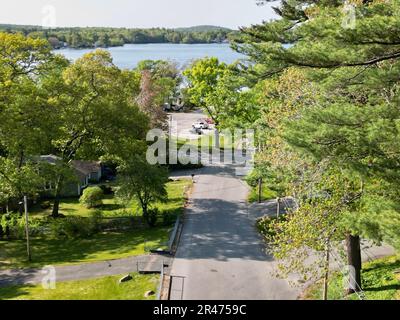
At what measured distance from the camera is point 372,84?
1089 centimetres

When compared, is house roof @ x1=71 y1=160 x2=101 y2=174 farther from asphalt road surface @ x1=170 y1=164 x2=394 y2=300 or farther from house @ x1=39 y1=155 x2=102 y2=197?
asphalt road surface @ x1=170 y1=164 x2=394 y2=300

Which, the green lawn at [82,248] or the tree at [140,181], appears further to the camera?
the tree at [140,181]

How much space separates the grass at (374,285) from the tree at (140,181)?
38.3 feet

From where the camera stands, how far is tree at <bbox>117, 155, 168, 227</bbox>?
85.5ft

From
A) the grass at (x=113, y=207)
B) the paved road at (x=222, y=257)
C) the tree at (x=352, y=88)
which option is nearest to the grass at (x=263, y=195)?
the paved road at (x=222, y=257)

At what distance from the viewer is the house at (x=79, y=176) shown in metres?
35.2

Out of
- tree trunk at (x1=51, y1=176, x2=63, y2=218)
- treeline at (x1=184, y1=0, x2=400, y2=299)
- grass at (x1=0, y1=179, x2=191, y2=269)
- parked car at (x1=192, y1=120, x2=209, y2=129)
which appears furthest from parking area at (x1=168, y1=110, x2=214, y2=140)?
treeline at (x1=184, y1=0, x2=400, y2=299)

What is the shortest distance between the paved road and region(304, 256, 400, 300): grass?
85 cm

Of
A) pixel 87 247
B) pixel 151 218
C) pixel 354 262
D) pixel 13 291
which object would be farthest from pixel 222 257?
pixel 13 291

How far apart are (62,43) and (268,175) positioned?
128 metres

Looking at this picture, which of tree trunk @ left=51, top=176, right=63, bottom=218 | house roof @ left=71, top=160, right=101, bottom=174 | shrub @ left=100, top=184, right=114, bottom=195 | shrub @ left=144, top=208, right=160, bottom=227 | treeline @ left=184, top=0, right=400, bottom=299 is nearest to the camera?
treeline @ left=184, top=0, right=400, bottom=299

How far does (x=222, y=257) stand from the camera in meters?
21.1

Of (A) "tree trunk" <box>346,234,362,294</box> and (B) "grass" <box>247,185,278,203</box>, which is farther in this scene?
(B) "grass" <box>247,185,278,203</box>

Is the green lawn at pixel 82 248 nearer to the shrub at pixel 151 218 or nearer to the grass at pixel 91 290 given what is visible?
the shrub at pixel 151 218
